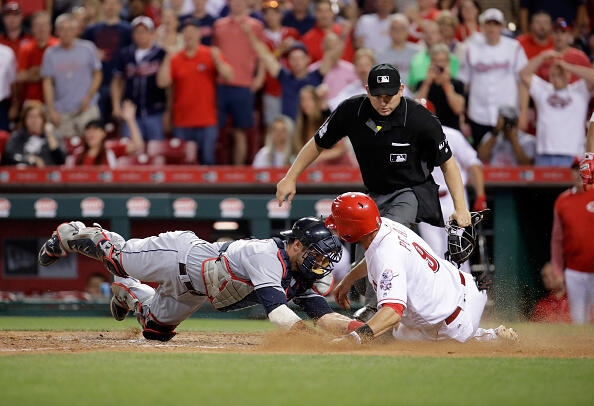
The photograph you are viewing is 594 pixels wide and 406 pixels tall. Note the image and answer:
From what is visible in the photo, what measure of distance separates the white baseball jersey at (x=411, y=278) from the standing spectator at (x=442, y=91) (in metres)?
4.67

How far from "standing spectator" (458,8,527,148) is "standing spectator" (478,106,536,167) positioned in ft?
0.81

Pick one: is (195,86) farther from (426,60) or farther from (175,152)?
(426,60)

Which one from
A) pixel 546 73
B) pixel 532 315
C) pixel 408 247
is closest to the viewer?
pixel 408 247

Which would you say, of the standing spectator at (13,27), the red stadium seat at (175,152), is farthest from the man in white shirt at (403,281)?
the standing spectator at (13,27)

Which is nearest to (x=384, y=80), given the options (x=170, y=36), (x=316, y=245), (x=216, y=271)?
(x=316, y=245)

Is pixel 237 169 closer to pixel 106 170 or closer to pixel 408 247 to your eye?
pixel 106 170

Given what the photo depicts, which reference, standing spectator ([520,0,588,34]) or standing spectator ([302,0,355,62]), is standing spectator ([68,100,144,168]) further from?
standing spectator ([520,0,588,34])

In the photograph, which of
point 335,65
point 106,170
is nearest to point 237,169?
point 106,170

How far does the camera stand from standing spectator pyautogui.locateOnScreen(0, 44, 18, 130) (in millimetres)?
12695

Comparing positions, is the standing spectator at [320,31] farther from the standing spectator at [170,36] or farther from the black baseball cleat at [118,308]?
the black baseball cleat at [118,308]

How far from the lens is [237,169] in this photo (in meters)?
11.0

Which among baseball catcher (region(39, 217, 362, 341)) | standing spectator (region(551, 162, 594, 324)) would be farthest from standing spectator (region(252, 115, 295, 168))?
baseball catcher (region(39, 217, 362, 341))

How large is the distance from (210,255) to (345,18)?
26.3 feet

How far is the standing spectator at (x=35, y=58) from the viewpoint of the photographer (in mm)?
12930
